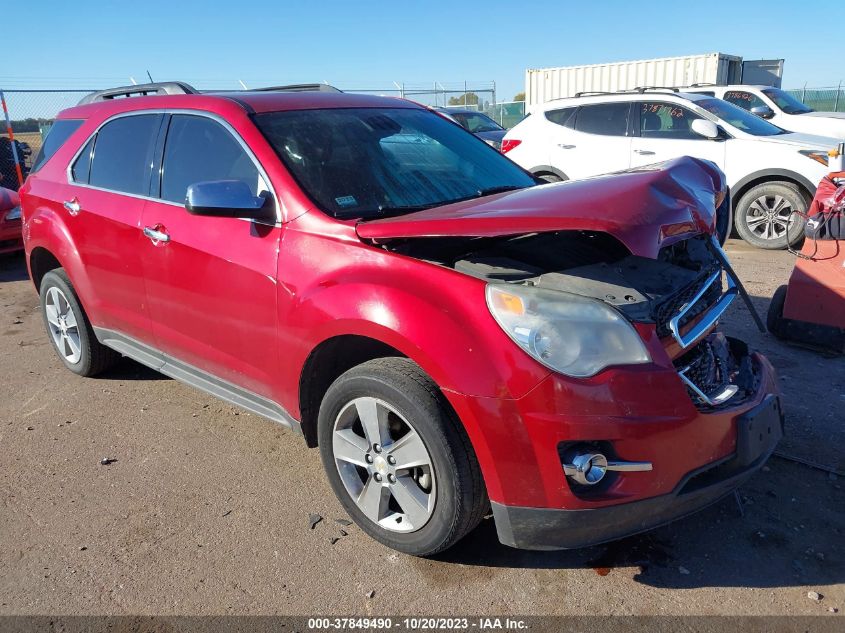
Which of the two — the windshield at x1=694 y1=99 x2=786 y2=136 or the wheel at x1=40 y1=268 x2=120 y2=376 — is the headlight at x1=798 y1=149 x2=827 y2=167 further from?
the wheel at x1=40 y1=268 x2=120 y2=376

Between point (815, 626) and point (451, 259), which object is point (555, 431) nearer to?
point (451, 259)

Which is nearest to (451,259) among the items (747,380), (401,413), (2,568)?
(401,413)

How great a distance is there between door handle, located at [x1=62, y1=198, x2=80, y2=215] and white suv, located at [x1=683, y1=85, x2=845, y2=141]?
10515mm

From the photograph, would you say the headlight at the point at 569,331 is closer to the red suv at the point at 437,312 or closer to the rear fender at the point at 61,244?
the red suv at the point at 437,312

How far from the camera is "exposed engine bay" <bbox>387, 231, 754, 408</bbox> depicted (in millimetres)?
2414

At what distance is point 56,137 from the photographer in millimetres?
4816

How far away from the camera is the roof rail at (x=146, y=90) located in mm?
4164

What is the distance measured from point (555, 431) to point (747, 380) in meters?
1.12

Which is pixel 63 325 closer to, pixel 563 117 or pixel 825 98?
pixel 563 117

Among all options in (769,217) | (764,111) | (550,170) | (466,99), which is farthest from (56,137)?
(466,99)

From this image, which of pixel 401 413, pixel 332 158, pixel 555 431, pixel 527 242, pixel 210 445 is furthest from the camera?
pixel 210 445

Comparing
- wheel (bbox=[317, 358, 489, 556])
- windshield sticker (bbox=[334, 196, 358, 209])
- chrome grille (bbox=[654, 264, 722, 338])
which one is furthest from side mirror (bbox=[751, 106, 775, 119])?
wheel (bbox=[317, 358, 489, 556])

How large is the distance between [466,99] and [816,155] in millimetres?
19314

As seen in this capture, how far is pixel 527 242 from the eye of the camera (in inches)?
109
